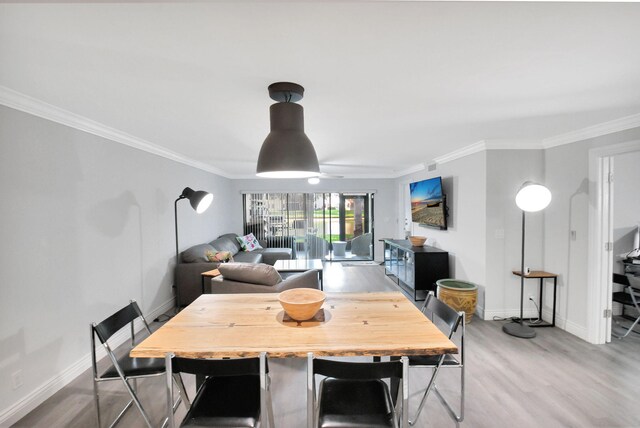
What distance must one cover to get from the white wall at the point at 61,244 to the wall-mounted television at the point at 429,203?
4.08 meters

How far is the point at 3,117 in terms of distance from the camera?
196cm

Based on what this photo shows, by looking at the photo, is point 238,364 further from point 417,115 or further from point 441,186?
point 441,186

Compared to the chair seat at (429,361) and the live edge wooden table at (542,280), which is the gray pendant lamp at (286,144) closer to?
the chair seat at (429,361)

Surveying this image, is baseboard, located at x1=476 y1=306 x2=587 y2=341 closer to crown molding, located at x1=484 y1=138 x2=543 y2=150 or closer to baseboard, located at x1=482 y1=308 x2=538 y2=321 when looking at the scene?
baseboard, located at x1=482 y1=308 x2=538 y2=321

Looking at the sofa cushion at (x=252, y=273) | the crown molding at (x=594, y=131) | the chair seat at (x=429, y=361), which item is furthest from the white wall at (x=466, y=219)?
the sofa cushion at (x=252, y=273)

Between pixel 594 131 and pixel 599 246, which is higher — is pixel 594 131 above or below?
above

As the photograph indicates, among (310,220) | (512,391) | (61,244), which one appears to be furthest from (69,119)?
(310,220)

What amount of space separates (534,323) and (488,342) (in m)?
0.91

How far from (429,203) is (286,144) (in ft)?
12.6

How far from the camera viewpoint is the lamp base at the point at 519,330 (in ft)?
10.6

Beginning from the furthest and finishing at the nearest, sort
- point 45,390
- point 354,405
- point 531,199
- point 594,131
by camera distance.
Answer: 1. point 531,199
2. point 594,131
3. point 45,390
4. point 354,405

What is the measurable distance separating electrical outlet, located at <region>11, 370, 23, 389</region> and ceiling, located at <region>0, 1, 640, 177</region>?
6.24ft

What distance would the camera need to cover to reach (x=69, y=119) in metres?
2.43

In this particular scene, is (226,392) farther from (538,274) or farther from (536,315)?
(536,315)
